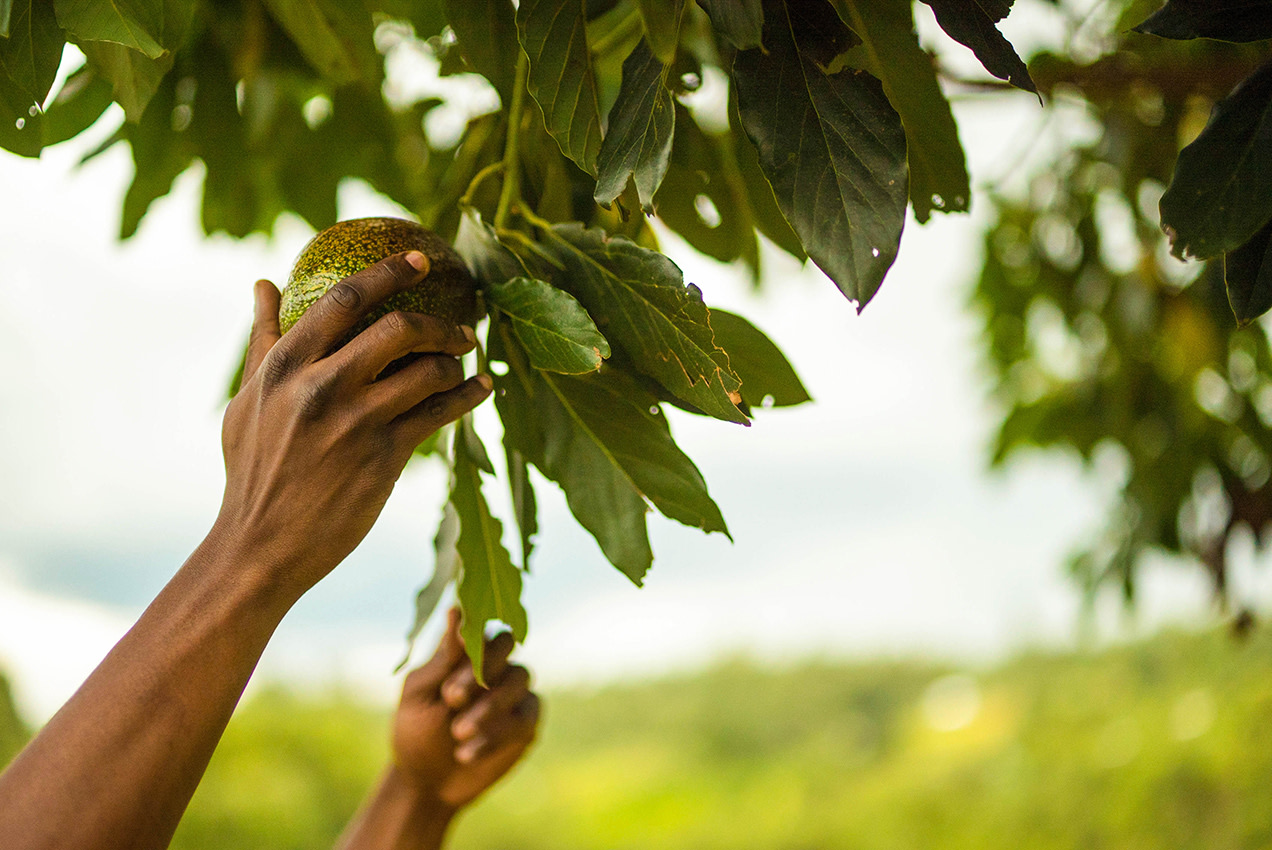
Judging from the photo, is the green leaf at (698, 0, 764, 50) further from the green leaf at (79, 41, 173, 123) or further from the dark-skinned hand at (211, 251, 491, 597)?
the green leaf at (79, 41, 173, 123)

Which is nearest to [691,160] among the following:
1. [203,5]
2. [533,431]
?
[533,431]

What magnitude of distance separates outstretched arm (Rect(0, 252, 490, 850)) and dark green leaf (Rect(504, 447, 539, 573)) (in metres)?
0.10

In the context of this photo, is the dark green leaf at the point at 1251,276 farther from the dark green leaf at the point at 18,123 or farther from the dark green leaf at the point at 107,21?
the dark green leaf at the point at 18,123

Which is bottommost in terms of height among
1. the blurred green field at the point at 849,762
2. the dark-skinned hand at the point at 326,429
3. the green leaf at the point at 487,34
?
the blurred green field at the point at 849,762

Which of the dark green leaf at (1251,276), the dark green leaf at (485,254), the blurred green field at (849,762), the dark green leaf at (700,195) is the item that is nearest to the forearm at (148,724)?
the dark green leaf at (485,254)

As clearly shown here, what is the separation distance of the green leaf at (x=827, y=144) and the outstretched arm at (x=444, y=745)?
0.50m

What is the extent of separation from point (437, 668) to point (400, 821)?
0.68 ft

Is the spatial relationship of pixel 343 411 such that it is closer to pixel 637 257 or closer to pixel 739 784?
pixel 637 257

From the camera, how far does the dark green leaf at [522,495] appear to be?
64 cm

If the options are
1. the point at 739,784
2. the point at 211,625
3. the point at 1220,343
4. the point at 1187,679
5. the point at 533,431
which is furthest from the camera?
the point at 739,784

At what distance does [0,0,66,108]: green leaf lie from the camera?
21.3 inches

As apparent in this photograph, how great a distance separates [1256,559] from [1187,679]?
6.31 ft

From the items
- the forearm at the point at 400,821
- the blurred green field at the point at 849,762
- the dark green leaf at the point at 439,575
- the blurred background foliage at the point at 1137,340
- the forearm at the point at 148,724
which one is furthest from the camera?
the blurred green field at the point at 849,762

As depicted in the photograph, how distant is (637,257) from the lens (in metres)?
0.52
